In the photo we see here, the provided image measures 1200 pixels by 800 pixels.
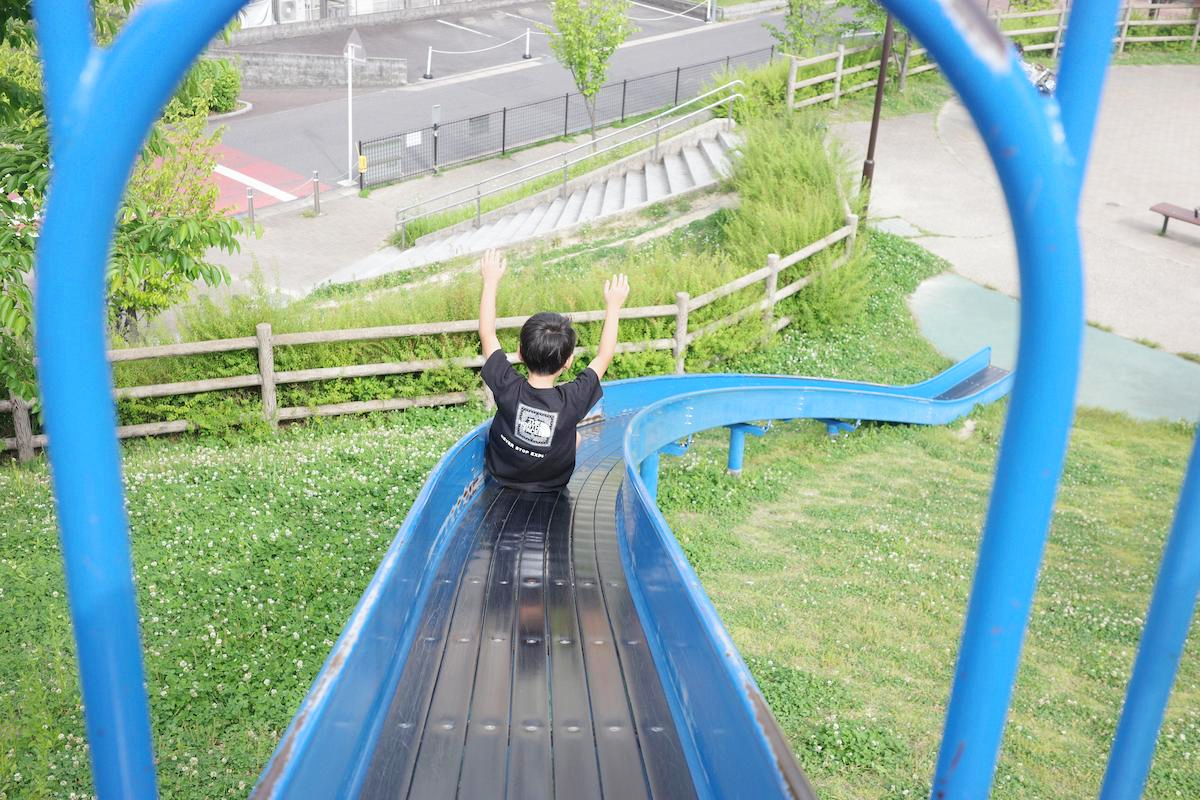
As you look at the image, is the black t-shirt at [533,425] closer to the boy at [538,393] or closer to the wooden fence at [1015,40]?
the boy at [538,393]

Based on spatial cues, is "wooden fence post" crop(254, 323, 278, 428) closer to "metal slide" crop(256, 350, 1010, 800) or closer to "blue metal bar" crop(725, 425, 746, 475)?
"blue metal bar" crop(725, 425, 746, 475)

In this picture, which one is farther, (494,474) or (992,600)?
(494,474)

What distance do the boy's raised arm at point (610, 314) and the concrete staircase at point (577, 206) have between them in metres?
12.5

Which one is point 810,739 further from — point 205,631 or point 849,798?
point 205,631

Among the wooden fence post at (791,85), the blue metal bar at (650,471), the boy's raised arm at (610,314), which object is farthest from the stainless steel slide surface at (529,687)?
the wooden fence post at (791,85)

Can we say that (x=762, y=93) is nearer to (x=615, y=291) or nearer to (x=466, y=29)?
(x=466, y=29)

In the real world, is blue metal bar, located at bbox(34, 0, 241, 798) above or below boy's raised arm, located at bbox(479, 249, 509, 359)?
above

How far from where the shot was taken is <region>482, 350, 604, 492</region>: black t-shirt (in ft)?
18.9

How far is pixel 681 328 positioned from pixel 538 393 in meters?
7.25

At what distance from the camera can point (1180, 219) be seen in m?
18.8

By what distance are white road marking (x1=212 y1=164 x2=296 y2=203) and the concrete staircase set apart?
336 centimetres

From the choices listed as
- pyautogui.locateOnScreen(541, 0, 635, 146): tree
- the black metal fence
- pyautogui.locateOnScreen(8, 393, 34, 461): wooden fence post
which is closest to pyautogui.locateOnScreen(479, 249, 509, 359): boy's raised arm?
pyautogui.locateOnScreen(8, 393, 34, 461): wooden fence post

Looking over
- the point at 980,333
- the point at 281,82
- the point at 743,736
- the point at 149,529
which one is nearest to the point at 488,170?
the point at 281,82

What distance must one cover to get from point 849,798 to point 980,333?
35.3 ft
